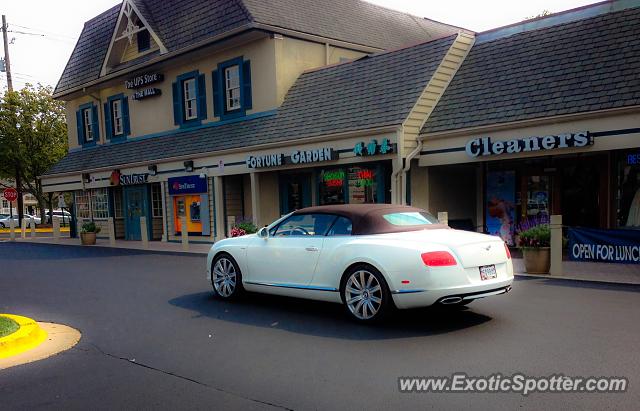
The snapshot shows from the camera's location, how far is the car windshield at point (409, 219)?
6860 mm

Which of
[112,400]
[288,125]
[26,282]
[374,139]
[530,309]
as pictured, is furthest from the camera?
[288,125]

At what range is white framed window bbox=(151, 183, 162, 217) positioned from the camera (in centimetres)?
2269

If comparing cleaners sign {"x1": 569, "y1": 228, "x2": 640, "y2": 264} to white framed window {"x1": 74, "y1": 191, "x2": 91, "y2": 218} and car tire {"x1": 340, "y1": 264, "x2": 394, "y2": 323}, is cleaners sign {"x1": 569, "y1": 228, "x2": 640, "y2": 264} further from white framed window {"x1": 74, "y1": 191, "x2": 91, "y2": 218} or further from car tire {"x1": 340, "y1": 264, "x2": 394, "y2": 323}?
white framed window {"x1": 74, "y1": 191, "x2": 91, "y2": 218}

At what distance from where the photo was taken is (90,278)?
11594 millimetres

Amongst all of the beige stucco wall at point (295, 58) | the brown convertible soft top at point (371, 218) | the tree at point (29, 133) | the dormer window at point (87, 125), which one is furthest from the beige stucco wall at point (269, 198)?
the tree at point (29, 133)

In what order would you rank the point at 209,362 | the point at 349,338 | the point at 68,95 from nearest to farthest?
the point at 209,362 → the point at 349,338 → the point at 68,95

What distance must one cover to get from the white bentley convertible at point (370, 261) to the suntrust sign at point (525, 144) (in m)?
5.58

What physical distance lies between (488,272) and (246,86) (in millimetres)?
14078

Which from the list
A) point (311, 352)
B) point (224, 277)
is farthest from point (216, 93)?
point (311, 352)

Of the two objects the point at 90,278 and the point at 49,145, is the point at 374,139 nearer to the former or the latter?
the point at 90,278

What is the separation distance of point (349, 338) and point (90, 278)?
789 centimetres

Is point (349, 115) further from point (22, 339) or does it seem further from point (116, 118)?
point (116, 118)

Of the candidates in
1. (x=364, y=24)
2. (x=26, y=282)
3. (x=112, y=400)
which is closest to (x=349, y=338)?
(x=112, y=400)

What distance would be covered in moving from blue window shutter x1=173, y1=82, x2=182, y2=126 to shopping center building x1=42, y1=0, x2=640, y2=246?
0.08 metres
